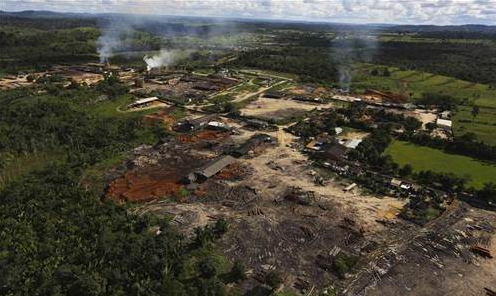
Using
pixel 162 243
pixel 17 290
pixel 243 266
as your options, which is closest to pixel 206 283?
pixel 243 266

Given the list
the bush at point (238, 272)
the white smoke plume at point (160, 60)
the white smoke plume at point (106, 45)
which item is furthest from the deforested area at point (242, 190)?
the white smoke plume at point (106, 45)

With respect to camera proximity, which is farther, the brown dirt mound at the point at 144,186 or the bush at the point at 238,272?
the brown dirt mound at the point at 144,186

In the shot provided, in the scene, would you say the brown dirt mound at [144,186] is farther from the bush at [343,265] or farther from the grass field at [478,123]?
the grass field at [478,123]

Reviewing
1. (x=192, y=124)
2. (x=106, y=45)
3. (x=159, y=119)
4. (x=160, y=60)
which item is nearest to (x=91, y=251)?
(x=192, y=124)

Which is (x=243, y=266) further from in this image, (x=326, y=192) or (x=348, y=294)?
(x=326, y=192)

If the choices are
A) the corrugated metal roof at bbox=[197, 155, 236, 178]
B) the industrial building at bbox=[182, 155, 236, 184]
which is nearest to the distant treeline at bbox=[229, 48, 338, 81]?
the corrugated metal roof at bbox=[197, 155, 236, 178]

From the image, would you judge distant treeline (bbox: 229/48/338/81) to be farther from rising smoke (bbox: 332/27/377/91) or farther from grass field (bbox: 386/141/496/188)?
grass field (bbox: 386/141/496/188)

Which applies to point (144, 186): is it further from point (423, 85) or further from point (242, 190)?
point (423, 85)
